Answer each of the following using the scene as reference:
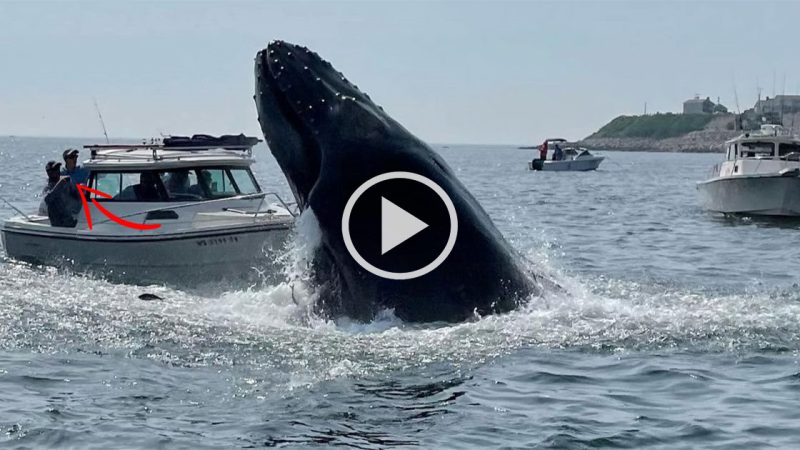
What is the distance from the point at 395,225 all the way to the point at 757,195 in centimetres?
2372

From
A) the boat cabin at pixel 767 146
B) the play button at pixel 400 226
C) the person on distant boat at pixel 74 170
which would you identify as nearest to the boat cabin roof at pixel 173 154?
the person on distant boat at pixel 74 170

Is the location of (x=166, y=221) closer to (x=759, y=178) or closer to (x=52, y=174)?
(x=52, y=174)

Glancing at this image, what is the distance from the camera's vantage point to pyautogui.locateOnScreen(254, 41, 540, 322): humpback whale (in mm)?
9594

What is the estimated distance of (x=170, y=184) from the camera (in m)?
18.2

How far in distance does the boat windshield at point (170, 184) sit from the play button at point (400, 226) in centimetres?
876

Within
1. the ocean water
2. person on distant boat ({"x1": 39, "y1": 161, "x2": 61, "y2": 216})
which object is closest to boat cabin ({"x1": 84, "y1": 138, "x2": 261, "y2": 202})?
person on distant boat ({"x1": 39, "y1": 161, "x2": 61, "y2": 216})

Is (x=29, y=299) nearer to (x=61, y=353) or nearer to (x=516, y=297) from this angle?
(x=61, y=353)

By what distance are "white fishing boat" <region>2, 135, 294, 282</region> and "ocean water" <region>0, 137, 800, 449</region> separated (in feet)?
8.58

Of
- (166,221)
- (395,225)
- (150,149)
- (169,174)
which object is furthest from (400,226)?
(150,149)

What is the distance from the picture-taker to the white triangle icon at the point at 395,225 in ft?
31.1

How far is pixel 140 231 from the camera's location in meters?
17.0

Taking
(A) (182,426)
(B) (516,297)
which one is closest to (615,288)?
(B) (516,297)

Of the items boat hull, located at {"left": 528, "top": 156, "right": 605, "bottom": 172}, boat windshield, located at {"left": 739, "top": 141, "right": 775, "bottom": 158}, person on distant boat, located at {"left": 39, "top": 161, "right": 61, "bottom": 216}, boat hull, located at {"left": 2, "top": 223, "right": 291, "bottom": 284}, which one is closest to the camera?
boat hull, located at {"left": 2, "top": 223, "right": 291, "bottom": 284}

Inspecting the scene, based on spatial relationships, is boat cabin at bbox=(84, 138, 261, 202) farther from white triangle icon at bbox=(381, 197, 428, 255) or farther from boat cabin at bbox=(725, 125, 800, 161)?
boat cabin at bbox=(725, 125, 800, 161)
